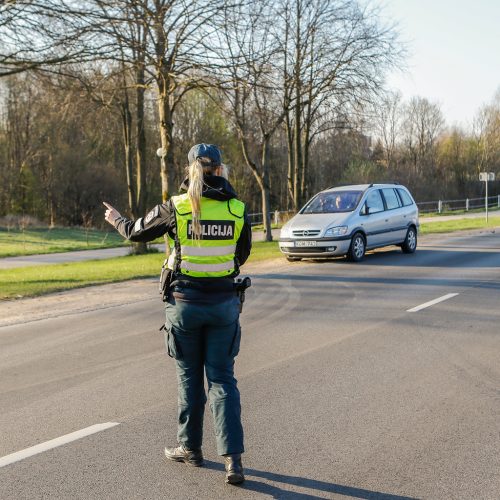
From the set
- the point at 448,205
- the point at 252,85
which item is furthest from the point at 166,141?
the point at 448,205

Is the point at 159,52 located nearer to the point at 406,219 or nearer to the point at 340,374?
the point at 406,219

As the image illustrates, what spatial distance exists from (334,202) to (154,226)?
13940 mm

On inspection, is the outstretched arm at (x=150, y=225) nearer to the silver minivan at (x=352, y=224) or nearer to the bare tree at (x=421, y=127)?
the silver minivan at (x=352, y=224)

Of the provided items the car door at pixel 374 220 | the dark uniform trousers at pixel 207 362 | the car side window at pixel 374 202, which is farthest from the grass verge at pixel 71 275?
the dark uniform trousers at pixel 207 362

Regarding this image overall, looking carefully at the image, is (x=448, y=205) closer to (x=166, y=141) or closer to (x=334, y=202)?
(x=334, y=202)

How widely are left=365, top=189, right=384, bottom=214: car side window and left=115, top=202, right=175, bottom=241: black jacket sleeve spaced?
44.8ft

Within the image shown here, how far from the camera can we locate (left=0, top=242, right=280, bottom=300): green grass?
13476mm

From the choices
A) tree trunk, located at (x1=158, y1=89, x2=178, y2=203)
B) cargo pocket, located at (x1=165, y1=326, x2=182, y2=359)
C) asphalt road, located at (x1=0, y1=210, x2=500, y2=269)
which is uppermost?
tree trunk, located at (x1=158, y1=89, x2=178, y2=203)

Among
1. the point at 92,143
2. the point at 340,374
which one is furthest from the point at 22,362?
the point at 92,143

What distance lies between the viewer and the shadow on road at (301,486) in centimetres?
387

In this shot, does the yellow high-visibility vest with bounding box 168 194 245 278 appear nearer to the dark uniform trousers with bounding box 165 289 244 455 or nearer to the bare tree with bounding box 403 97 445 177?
the dark uniform trousers with bounding box 165 289 244 455

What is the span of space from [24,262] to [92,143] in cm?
2450

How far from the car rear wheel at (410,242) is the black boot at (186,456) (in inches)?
603

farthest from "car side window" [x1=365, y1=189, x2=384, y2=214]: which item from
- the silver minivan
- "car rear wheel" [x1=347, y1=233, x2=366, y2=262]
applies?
"car rear wheel" [x1=347, y1=233, x2=366, y2=262]
